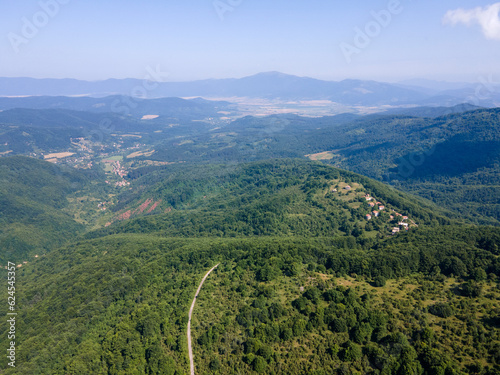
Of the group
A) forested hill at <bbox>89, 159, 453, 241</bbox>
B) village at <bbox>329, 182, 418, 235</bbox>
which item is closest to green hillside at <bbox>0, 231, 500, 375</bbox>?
village at <bbox>329, 182, 418, 235</bbox>

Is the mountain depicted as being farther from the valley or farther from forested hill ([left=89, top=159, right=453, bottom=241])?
forested hill ([left=89, top=159, right=453, bottom=241])

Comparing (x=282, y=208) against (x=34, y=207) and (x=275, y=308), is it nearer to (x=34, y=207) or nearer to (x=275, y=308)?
(x=275, y=308)

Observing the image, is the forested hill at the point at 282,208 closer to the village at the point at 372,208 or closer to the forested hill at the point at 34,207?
the village at the point at 372,208

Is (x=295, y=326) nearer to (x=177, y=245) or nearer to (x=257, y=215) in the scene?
(x=177, y=245)

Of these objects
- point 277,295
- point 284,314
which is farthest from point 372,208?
point 284,314

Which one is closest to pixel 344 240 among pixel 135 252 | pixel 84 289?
pixel 135 252

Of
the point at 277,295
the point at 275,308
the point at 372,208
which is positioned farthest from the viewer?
the point at 372,208
